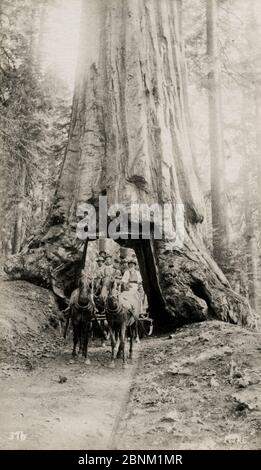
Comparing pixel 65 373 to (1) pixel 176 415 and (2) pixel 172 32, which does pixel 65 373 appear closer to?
(1) pixel 176 415

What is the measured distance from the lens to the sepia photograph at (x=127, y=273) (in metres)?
5.13

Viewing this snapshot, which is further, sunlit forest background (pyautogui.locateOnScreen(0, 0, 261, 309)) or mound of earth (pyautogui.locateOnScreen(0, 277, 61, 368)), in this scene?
sunlit forest background (pyautogui.locateOnScreen(0, 0, 261, 309))

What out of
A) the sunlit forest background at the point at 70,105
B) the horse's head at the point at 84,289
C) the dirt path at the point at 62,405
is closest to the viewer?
the dirt path at the point at 62,405

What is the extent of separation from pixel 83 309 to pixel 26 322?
119 centimetres

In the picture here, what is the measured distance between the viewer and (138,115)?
9719mm

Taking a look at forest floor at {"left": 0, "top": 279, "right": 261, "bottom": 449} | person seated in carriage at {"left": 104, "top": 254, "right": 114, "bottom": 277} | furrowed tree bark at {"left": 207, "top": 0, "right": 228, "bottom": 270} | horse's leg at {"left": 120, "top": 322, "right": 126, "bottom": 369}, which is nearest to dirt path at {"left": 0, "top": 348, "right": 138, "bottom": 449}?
forest floor at {"left": 0, "top": 279, "right": 261, "bottom": 449}

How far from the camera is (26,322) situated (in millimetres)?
9047

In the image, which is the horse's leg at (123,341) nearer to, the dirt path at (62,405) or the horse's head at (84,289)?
the dirt path at (62,405)

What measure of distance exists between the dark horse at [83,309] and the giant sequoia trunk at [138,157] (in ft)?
5.01

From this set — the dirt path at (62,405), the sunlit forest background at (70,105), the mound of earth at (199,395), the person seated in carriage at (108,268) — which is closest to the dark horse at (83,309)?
the dirt path at (62,405)

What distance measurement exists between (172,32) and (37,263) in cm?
575

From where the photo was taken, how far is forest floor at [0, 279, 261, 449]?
449cm

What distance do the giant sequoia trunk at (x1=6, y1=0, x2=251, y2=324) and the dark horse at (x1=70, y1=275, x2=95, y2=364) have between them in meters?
1.53

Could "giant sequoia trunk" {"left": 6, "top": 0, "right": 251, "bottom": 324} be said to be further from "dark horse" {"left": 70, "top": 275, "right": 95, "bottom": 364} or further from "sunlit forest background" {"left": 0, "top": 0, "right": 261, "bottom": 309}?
"dark horse" {"left": 70, "top": 275, "right": 95, "bottom": 364}
